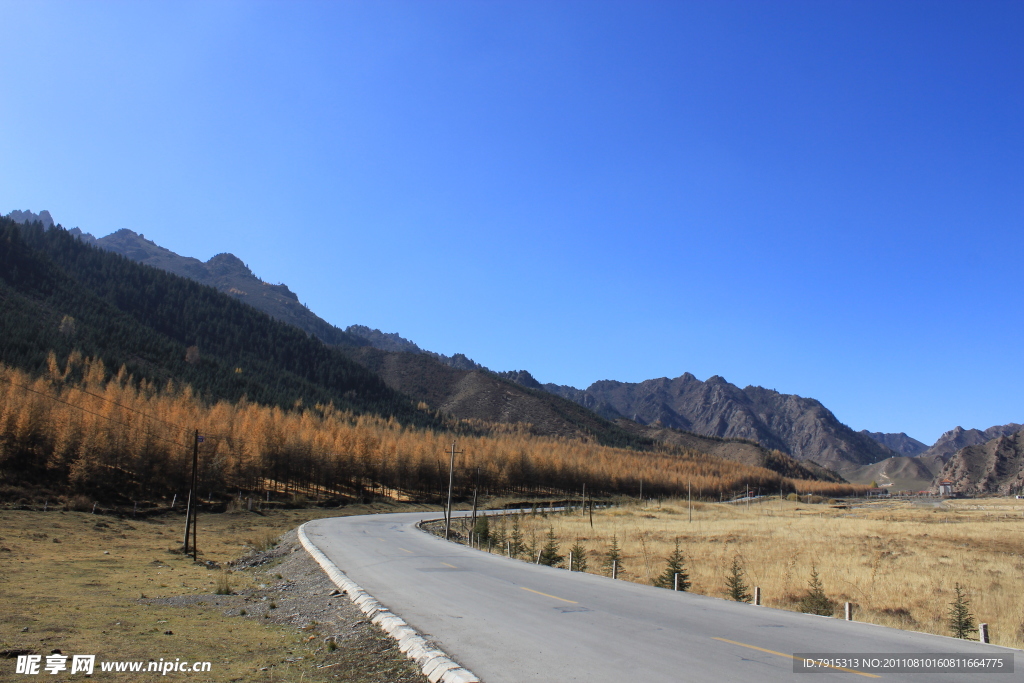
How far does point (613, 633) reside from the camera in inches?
473

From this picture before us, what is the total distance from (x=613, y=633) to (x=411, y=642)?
13.3ft

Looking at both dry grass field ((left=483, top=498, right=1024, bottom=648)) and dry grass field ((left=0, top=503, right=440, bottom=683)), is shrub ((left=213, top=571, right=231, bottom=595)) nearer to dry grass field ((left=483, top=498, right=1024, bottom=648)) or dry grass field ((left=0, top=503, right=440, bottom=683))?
dry grass field ((left=0, top=503, right=440, bottom=683))

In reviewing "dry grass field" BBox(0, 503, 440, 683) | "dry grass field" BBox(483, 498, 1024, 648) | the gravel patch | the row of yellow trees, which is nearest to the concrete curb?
the gravel patch

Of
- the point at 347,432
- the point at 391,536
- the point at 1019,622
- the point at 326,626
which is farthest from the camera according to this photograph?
the point at 347,432

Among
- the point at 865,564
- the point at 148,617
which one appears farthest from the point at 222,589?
the point at 865,564

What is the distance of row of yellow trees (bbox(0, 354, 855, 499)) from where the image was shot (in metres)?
68.6

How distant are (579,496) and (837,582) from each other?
116 m

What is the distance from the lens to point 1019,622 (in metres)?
17.5

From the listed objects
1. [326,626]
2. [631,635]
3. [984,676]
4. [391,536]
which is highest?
[984,676]

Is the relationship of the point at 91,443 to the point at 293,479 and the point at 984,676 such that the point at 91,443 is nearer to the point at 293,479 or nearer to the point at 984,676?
the point at 293,479

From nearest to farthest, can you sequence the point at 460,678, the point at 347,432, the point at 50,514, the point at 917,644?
the point at 460,678
the point at 917,644
the point at 50,514
the point at 347,432

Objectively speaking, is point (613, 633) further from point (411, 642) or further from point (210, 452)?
point (210, 452)

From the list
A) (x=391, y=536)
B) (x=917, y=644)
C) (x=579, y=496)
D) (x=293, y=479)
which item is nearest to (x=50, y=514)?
(x=391, y=536)

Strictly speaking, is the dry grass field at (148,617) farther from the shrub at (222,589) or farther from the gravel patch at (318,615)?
the shrub at (222,589)
